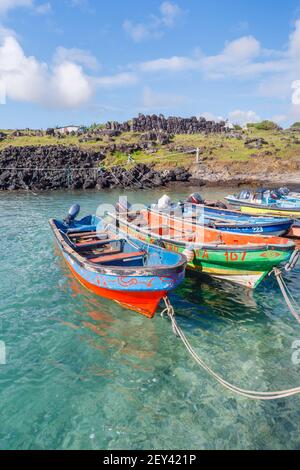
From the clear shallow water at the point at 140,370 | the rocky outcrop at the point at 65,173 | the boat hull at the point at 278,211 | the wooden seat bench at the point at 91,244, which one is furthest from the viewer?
the rocky outcrop at the point at 65,173

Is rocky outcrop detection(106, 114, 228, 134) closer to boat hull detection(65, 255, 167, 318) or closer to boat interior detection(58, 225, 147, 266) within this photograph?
boat interior detection(58, 225, 147, 266)

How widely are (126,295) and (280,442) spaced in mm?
4662

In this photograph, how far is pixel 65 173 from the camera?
1764 inches

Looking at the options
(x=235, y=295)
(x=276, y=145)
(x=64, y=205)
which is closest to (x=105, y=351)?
(x=235, y=295)

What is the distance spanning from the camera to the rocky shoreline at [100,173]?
42.6 m

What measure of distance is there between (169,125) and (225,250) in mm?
82604

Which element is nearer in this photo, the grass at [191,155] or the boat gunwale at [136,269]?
the boat gunwale at [136,269]

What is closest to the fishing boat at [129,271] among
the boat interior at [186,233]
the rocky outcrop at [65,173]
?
the boat interior at [186,233]

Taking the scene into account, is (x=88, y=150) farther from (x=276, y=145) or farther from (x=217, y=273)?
(x=217, y=273)

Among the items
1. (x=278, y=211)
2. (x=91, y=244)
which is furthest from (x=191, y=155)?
(x=91, y=244)

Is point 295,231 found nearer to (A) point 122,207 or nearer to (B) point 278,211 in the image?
(B) point 278,211

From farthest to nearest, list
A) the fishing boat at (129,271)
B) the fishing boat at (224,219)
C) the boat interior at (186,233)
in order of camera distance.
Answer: the fishing boat at (224,219) < the boat interior at (186,233) < the fishing boat at (129,271)

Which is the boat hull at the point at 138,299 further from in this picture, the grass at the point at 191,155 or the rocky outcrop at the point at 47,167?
the grass at the point at 191,155

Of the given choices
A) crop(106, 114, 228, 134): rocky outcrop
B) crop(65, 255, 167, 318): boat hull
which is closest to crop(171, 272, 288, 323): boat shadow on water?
crop(65, 255, 167, 318): boat hull
